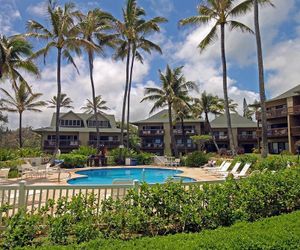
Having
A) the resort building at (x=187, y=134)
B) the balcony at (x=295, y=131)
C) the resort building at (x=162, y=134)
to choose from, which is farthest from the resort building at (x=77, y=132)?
the balcony at (x=295, y=131)

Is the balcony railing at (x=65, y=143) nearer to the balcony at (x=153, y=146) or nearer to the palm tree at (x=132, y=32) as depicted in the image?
the balcony at (x=153, y=146)

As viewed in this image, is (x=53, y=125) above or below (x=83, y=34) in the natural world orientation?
below

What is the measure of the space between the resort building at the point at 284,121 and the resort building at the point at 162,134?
10.5 metres

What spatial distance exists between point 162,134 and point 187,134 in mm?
4204

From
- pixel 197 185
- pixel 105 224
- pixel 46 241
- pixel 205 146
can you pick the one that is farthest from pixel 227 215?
pixel 205 146

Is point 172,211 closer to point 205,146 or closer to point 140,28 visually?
point 140,28

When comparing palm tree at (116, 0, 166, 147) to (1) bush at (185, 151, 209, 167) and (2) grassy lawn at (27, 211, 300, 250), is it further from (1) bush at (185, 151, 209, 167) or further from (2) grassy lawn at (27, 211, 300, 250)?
(2) grassy lawn at (27, 211, 300, 250)

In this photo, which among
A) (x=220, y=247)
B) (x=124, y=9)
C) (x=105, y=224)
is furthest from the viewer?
(x=124, y=9)

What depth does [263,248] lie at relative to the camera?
386 centimetres

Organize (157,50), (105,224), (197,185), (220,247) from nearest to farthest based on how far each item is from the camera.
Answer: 1. (220,247)
2. (105,224)
3. (197,185)
4. (157,50)

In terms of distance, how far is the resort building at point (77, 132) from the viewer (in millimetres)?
40156

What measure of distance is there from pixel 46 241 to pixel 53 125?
40.3 m

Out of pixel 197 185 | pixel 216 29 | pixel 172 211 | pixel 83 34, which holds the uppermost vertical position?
pixel 83 34

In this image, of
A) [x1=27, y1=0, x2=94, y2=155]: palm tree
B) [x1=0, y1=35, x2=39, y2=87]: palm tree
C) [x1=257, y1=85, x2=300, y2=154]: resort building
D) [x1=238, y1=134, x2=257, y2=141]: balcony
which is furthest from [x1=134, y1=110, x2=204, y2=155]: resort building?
[x1=0, y1=35, x2=39, y2=87]: palm tree
